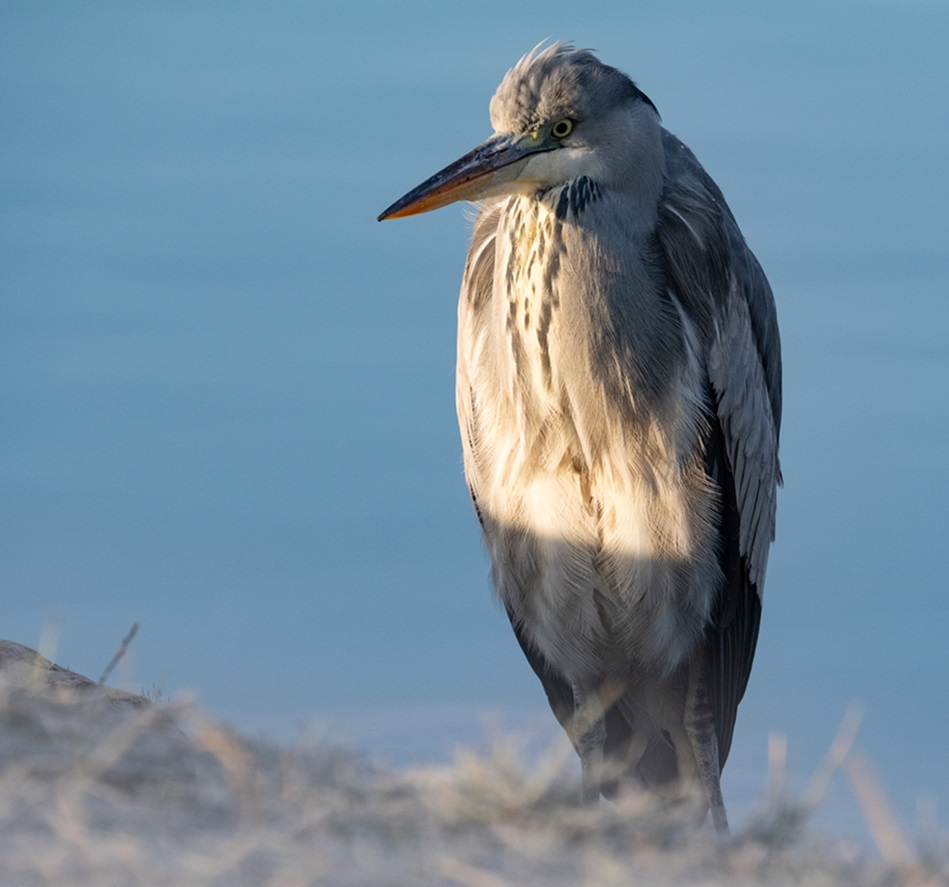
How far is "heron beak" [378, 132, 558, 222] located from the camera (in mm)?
5227

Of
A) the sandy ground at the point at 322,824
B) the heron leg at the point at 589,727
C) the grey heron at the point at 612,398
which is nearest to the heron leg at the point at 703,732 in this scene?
the grey heron at the point at 612,398

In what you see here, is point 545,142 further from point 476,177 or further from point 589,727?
point 589,727

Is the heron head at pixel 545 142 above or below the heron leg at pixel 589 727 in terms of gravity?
above

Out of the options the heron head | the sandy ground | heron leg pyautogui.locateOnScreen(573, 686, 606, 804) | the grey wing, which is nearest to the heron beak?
the heron head

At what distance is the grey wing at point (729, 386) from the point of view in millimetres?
5508

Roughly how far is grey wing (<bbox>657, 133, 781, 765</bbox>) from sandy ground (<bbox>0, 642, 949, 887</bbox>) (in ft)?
7.96

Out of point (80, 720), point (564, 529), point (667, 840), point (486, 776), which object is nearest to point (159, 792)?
point (80, 720)

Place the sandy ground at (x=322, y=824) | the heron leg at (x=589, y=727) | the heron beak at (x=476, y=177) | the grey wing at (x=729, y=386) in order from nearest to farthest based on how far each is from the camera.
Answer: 1. the sandy ground at (x=322, y=824)
2. the heron beak at (x=476, y=177)
3. the grey wing at (x=729, y=386)
4. the heron leg at (x=589, y=727)

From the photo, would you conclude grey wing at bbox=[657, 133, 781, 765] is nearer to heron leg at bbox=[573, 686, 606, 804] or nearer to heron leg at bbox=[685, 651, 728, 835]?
heron leg at bbox=[685, 651, 728, 835]

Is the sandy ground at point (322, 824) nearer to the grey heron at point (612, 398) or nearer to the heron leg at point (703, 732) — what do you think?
the grey heron at point (612, 398)

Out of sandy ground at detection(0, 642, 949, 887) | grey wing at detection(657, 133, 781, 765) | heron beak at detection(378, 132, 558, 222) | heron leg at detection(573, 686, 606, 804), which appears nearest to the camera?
sandy ground at detection(0, 642, 949, 887)

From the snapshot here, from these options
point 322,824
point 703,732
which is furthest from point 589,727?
point 322,824

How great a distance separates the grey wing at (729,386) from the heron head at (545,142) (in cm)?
39

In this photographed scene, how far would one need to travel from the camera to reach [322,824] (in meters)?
2.78
